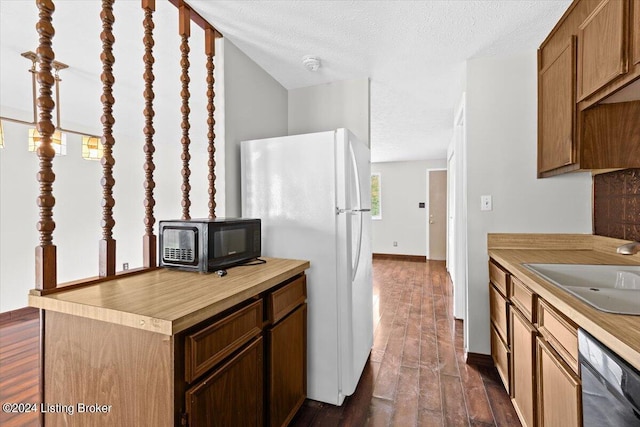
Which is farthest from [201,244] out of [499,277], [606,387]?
[499,277]

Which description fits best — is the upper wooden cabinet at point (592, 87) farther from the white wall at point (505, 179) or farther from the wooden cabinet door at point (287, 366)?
the wooden cabinet door at point (287, 366)

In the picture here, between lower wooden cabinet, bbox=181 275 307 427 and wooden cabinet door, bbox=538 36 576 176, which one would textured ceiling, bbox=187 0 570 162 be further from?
lower wooden cabinet, bbox=181 275 307 427

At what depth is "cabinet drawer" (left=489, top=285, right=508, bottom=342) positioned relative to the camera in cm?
176

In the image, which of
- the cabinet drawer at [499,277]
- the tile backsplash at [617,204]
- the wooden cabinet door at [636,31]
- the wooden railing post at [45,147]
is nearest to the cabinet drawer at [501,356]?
the cabinet drawer at [499,277]

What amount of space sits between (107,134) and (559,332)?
1.97 m

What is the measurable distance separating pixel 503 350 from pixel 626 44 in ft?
5.40

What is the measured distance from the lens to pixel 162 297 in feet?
3.34

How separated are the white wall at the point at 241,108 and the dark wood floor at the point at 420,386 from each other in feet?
4.67

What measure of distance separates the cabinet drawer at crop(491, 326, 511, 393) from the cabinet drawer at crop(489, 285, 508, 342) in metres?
0.05

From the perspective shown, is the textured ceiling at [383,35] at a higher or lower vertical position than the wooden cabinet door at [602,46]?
higher

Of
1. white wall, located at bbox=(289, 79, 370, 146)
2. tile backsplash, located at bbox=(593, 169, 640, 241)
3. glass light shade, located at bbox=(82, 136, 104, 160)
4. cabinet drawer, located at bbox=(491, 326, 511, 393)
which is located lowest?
cabinet drawer, located at bbox=(491, 326, 511, 393)

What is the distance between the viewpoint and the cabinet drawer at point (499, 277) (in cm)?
172

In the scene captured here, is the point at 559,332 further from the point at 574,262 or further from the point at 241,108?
the point at 241,108

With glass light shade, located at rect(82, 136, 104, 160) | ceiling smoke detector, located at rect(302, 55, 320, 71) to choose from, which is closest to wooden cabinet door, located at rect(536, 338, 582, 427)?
ceiling smoke detector, located at rect(302, 55, 320, 71)
